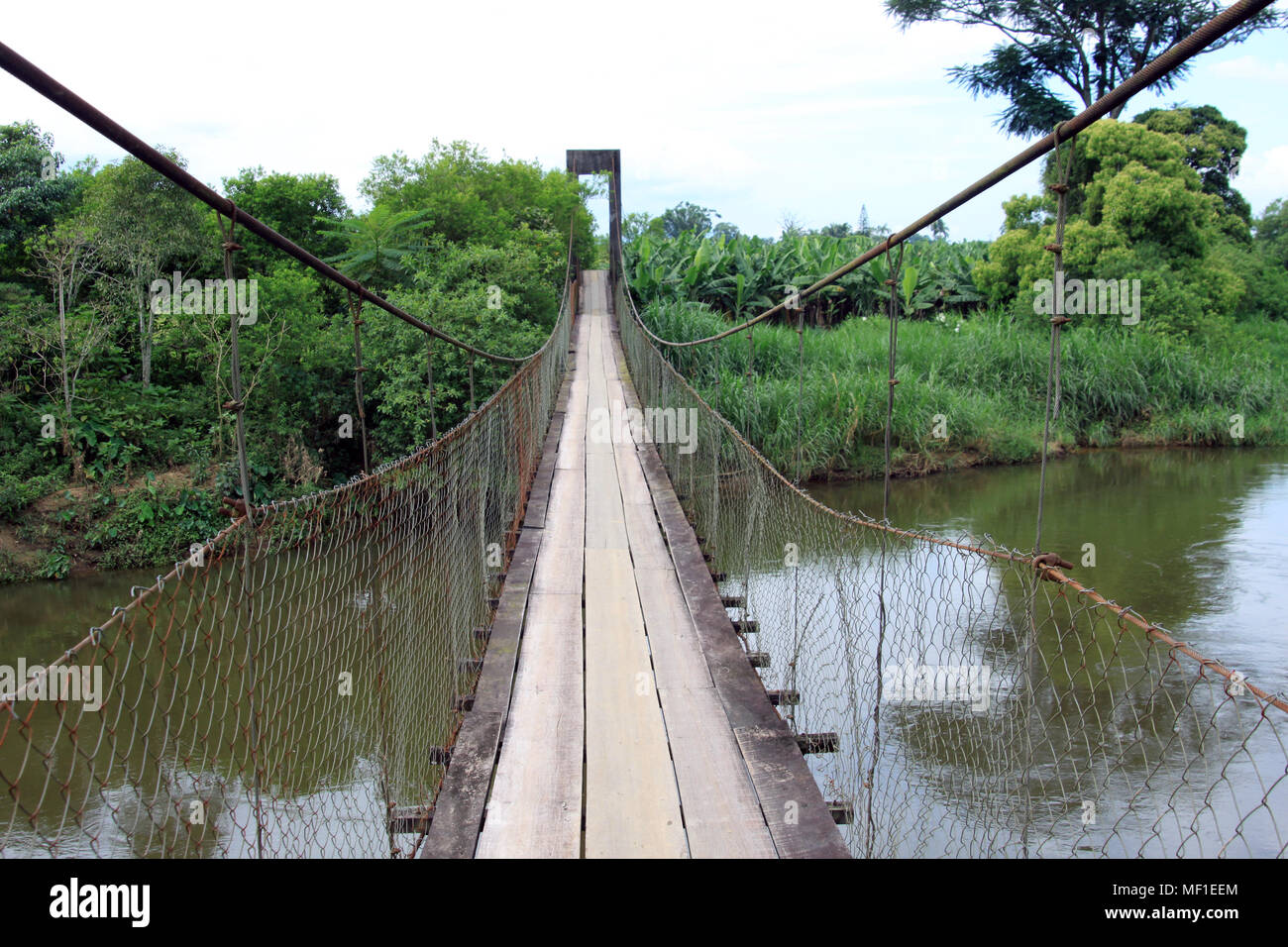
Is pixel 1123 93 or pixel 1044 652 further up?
pixel 1123 93

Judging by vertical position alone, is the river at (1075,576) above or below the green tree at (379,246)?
below

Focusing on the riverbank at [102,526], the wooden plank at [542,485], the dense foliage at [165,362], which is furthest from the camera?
the dense foliage at [165,362]

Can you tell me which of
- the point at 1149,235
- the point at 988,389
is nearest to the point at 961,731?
the point at 988,389

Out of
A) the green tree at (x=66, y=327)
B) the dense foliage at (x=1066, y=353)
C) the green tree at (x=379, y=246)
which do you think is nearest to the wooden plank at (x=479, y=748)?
the dense foliage at (x=1066, y=353)

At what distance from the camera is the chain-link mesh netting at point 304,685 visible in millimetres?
1497

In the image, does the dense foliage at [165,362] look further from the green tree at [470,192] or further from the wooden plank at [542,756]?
the wooden plank at [542,756]

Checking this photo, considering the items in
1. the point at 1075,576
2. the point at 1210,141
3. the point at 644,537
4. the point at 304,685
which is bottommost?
the point at 304,685

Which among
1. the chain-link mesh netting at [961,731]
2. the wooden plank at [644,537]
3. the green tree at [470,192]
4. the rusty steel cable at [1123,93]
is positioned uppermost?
the green tree at [470,192]

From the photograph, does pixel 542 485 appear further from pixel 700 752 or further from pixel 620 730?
pixel 700 752

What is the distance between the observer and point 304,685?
18.4 feet

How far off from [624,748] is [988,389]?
12141mm

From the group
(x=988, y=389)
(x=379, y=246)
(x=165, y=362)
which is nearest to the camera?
(x=165, y=362)

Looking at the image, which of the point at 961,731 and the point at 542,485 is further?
the point at 542,485
